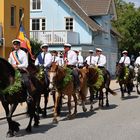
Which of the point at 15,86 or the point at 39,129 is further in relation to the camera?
the point at 39,129

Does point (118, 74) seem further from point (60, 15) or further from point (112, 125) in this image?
point (60, 15)

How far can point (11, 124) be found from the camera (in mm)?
12109

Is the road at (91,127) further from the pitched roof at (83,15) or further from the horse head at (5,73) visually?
the pitched roof at (83,15)

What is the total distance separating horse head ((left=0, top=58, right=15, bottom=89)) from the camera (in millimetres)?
11867

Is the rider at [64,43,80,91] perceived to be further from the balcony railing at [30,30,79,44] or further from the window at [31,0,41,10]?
the window at [31,0,41,10]

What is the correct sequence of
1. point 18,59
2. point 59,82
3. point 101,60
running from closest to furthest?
point 18,59
point 59,82
point 101,60

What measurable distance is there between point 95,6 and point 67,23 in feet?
16.8

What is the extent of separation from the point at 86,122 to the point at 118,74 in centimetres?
809

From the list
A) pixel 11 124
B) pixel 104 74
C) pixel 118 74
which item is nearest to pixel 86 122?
pixel 11 124

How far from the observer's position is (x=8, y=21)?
3234 cm

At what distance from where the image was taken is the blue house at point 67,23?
149ft

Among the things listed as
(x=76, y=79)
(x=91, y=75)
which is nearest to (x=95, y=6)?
(x=91, y=75)

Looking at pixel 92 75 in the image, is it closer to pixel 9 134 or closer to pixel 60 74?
pixel 60 74

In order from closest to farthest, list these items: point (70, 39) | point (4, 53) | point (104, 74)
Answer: point (104, 74)
point (4, 53)
point (70, 39)
